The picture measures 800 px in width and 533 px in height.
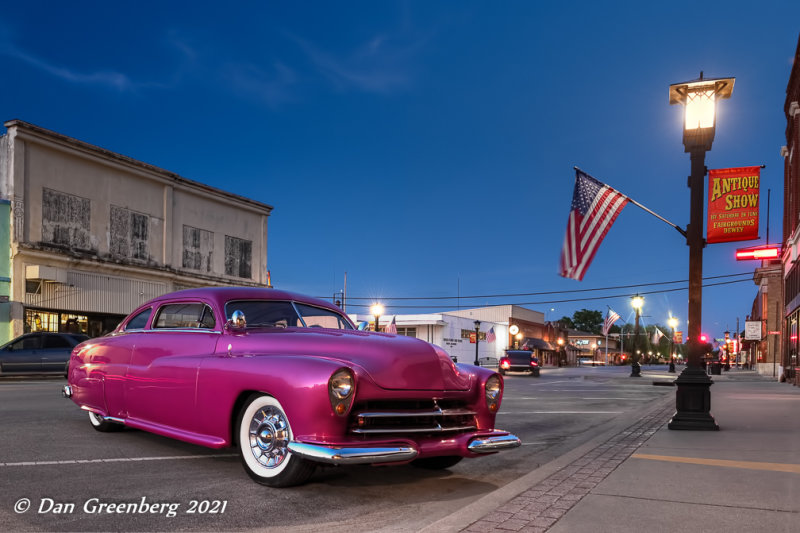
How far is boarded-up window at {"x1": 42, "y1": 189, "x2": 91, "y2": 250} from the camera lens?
26891 millimetres

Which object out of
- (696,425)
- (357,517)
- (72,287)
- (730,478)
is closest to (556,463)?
(730,478)

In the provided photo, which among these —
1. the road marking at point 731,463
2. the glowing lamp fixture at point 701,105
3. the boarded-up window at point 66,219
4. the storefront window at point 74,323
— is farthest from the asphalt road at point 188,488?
the storefront window at point 74,323

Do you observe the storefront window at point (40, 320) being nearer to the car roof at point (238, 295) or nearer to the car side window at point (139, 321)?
the car side window at point (139, 321)

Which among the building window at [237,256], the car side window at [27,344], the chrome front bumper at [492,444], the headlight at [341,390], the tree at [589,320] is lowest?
the tree at [589,320]

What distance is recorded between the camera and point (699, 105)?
34.3 feet

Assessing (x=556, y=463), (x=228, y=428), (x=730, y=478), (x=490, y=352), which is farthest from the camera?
(x=490, y=352)

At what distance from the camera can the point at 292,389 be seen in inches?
187

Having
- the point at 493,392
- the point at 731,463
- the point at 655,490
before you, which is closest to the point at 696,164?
the point at 731,463

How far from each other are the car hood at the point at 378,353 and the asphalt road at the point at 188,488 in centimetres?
82

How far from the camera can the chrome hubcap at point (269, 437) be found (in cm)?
495

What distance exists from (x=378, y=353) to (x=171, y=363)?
2117 mm

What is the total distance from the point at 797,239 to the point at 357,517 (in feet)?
85.3

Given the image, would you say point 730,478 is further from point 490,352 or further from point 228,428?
point 490,352

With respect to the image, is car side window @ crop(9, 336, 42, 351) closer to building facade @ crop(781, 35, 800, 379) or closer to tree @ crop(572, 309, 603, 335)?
building facade @ crop(781, 35, 800, 379)
